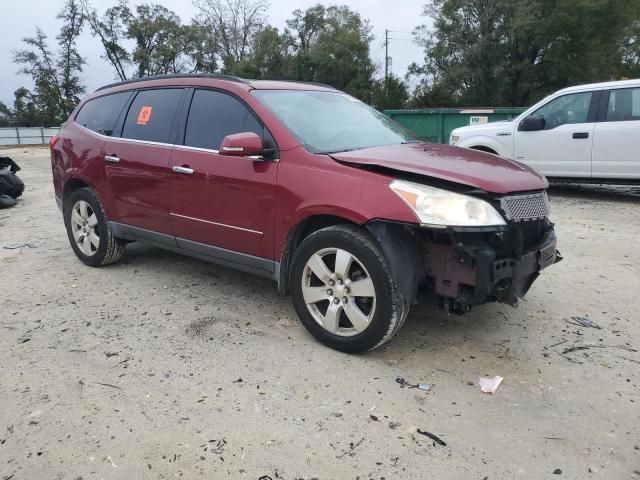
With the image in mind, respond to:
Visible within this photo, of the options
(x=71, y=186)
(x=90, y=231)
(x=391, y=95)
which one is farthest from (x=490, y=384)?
(x=391, y=95)

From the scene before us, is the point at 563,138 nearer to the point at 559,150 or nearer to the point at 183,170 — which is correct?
the point at 559,150

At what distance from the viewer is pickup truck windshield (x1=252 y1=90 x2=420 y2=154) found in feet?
12.2

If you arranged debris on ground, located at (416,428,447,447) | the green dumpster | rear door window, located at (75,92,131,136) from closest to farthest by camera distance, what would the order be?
debris on ground, located at (416,428,447,447) → rear door window, located at (75,92,131,136) → the green dumpster

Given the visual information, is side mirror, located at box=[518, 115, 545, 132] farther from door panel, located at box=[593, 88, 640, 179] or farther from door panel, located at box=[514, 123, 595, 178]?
door panel, located at box=[593, 88, 640, 179]

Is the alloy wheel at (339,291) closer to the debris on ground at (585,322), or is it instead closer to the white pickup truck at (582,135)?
the debris on ground at (585,322)

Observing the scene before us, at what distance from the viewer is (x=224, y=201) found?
3.88 m

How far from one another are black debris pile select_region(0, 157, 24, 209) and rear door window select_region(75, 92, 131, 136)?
455 cm

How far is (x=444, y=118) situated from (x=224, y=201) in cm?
1106

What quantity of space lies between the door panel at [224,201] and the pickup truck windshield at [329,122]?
375 mm

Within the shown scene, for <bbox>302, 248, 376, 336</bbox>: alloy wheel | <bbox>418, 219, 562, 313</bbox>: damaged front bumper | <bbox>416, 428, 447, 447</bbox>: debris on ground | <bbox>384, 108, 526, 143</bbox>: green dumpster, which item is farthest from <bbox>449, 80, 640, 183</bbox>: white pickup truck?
<bbox>416, 428, 447, 447</bbox>: debris on ground

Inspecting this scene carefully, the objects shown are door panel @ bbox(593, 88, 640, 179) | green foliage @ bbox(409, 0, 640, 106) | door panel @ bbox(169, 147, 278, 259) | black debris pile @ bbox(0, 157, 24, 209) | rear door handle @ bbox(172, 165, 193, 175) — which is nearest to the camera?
door panel @ bbox(169, 147, 278, 259)

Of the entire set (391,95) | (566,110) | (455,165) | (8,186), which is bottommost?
(8,186)

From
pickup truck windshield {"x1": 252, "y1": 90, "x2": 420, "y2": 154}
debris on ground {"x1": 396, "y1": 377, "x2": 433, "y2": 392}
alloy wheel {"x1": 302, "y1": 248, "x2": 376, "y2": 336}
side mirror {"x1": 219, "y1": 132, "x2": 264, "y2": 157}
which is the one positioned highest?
pickup truck windshield {"x1": 252, "y1": 90, "x2": 420, "y2": 154}

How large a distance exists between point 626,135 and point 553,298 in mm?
4903
